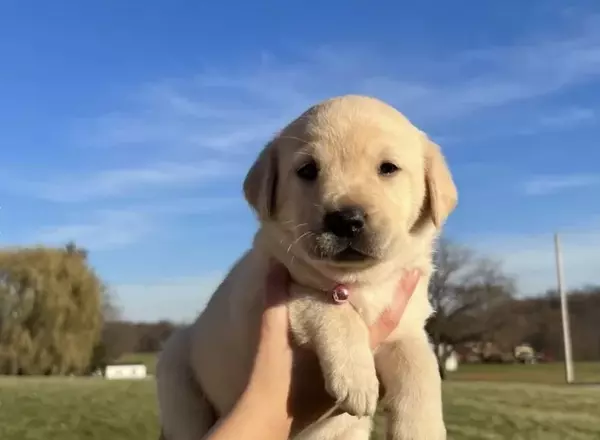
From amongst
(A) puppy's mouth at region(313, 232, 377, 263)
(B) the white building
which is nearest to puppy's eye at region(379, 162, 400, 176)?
(A) puppy's mouth at region(313, 232, 377, 263)

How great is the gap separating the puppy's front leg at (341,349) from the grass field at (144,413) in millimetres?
6108

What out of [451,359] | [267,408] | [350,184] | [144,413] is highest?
[350,184]

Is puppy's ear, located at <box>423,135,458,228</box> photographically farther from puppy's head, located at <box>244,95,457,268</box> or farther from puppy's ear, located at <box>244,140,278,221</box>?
puppy's ear, located at <box>244,140,278,221</box>

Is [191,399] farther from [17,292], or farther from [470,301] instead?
[470,301]

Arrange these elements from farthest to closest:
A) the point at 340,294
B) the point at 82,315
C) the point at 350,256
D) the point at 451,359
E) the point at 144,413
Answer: the point at 451,359
the point at 82,315
the point at 144,413
the point at 340,294
the point at 350,256

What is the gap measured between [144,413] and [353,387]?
23.7 ft

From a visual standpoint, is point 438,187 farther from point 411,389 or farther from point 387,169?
point 411,389

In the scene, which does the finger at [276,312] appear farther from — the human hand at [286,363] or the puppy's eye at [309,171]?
the puppy's eye at [309,171]

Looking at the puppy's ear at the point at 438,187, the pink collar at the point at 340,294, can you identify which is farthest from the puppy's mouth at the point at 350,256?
the puppy's ear at the point at 438,187

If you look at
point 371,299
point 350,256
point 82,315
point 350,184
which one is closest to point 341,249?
point 350,256

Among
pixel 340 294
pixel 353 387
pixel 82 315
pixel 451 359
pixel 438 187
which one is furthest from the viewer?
pixel 451 359

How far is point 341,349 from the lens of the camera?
2.64 meters

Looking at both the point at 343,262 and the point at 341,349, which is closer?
the point at 341,349

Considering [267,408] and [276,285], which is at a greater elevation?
[276,285]
